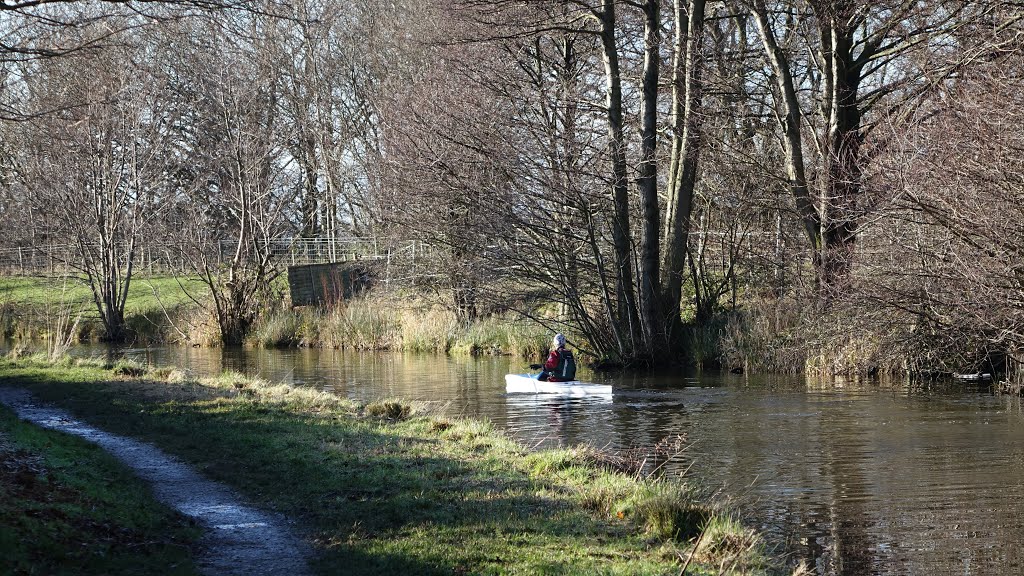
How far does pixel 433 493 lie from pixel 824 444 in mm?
6360

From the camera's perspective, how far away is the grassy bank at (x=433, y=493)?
678 cm

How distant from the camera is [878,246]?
57.4ft

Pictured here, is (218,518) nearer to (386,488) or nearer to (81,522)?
(81,522)

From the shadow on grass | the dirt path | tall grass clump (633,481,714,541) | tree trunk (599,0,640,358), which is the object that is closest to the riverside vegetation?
tree trunk (599,0,640,358)

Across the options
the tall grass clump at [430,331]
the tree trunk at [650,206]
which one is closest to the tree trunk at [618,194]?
the tree trunk at [650,206]

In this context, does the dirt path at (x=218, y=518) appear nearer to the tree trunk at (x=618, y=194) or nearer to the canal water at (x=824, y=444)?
the canal water at (x=824, y=444)

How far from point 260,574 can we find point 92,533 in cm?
128

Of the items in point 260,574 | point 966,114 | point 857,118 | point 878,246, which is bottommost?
point 260,574

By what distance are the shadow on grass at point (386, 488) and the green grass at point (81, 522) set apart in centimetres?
88

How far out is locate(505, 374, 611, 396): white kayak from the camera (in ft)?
58.8

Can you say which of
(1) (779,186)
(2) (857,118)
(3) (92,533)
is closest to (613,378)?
(1) (779,186)

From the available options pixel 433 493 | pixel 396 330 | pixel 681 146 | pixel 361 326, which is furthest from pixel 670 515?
pixel 361 326

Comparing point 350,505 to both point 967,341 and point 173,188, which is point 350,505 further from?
point 173,188

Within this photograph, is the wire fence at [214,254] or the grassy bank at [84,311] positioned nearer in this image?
the wire fence at [214,254]
